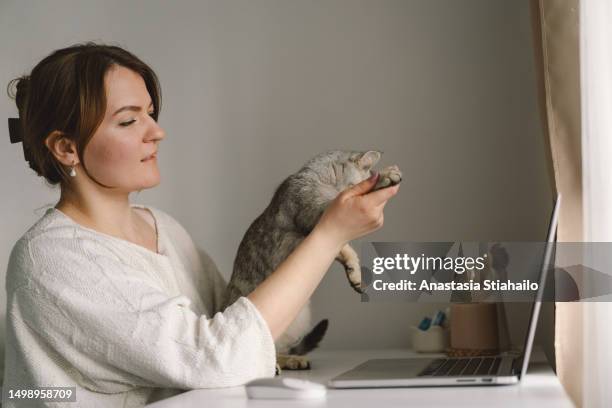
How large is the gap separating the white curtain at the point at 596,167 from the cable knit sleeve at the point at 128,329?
1.68 ft

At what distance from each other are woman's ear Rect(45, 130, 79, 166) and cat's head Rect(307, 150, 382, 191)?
472 mm

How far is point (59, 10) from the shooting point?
2.27 m

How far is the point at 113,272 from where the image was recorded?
1.36 metres

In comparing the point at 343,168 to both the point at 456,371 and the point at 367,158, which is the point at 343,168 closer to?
the point at 367,158

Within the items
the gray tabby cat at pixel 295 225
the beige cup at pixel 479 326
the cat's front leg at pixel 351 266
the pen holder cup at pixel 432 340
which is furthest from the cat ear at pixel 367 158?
the pen holder cup at pixel 432 340

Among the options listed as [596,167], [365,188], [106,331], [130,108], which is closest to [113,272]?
[106,331]

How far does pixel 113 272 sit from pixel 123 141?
0.28 m

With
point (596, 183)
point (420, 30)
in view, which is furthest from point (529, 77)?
point (596, 183)

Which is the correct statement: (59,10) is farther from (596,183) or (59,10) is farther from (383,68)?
(596,183)

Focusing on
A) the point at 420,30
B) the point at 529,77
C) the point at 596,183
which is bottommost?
the point at 596,183

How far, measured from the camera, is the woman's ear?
5.01ft

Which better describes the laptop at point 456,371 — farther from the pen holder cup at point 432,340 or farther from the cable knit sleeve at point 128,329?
the pen holder cup at point 432,340

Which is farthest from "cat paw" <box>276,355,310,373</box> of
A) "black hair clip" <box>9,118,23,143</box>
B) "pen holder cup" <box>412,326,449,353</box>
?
"black hair clip" <box>9,118,23,143</box>

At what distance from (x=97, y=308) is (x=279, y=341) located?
19.2 inches
